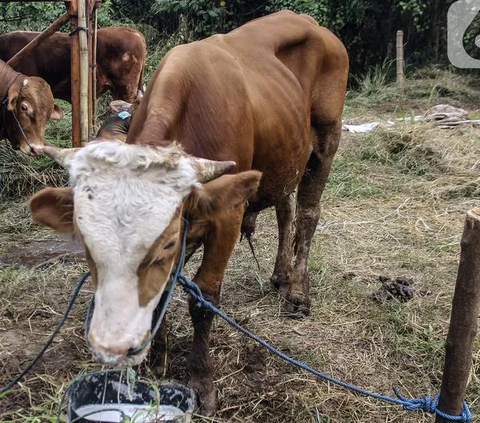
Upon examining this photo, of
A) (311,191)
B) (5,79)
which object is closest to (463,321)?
(311,191)

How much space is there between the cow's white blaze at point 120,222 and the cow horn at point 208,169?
138mm

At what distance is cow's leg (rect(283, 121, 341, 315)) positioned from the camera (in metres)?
4.45

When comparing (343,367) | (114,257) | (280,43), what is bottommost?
(343,367)

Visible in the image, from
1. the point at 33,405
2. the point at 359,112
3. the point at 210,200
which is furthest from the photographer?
the point at 359,112

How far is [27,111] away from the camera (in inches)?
255

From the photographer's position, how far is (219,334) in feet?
12.4

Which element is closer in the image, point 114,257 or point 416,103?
point 114,257

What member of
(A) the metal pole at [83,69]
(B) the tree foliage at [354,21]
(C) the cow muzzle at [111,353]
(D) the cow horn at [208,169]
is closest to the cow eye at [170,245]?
(D) the cow horn at [208,169]

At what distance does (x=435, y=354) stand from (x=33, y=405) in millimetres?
2225

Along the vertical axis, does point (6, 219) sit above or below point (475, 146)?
below

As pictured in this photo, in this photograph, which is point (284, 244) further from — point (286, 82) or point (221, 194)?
point (221, 194)

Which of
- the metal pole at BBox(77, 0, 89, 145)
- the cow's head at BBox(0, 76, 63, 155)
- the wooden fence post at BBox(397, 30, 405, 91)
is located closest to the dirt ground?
the cow's head at BBox(0, 76, 63, 155)

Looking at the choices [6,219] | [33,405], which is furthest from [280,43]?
[6,219]

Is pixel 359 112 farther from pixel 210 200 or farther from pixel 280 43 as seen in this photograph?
pixel 210 200
